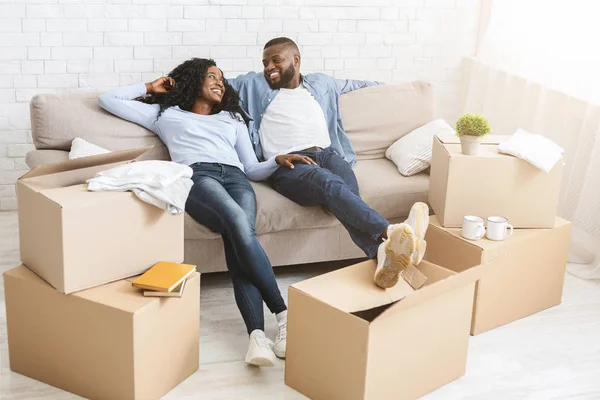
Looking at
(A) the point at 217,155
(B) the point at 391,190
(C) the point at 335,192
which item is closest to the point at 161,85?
(A) the point at 217,155

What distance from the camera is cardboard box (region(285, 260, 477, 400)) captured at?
7.45 feet

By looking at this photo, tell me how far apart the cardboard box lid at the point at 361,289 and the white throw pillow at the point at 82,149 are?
1.10m

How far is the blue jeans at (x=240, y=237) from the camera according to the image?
2.77 metres

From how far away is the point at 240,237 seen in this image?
9.19 feet

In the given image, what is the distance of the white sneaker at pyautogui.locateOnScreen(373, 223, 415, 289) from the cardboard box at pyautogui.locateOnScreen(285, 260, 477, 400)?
0.16ft

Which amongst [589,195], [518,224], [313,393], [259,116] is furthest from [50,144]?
[589,195]

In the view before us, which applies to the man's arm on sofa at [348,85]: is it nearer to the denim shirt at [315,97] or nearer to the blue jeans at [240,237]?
the denim shirt at [315,97]

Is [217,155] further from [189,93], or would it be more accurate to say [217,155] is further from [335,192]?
[335,192]

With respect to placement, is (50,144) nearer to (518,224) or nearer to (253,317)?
(253,317)

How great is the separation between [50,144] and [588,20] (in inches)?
94.4

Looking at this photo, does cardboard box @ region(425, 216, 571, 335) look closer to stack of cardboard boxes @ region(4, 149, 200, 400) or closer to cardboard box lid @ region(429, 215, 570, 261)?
cardboard box lid @ region(429, 215, 570, 261)

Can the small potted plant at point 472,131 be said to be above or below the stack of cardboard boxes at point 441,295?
above

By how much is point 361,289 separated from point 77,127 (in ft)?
4.65

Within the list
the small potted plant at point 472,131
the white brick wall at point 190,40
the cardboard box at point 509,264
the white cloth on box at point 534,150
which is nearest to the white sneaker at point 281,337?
the cardboard box at point 509,264
